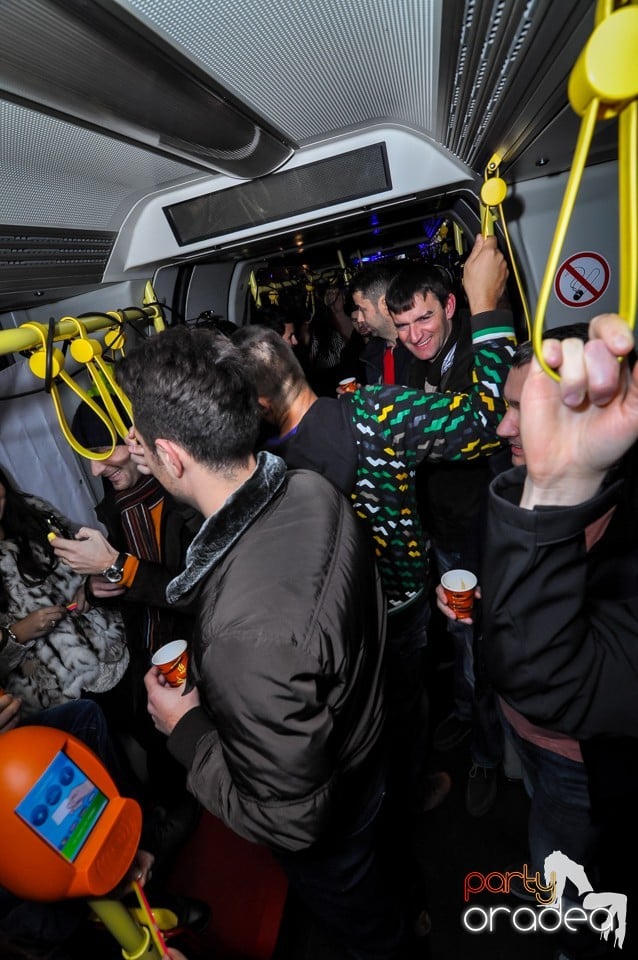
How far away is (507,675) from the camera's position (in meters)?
0.91

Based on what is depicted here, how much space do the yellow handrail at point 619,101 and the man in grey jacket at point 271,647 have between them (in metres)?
0.86

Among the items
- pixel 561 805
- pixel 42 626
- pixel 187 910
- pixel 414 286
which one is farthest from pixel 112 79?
pixel 187 910

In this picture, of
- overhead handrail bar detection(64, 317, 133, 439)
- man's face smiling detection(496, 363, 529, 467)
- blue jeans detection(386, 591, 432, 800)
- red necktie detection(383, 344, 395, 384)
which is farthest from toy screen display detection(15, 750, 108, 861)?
red necktie detection(383, 344, 395, 384)

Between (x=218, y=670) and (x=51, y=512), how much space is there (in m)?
1.94

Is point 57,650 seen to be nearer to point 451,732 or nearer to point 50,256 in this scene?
point 50,256

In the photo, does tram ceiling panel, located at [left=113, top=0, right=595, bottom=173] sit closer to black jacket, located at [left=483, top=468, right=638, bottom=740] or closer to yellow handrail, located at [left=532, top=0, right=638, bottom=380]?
yellow handrail, located at [left=532, top=0, right=638, bottom=380]

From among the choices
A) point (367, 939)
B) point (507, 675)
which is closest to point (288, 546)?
point (507, 675)

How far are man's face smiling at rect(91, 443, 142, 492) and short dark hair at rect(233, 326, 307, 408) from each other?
0.92 metres

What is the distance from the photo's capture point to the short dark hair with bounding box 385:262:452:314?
2635 mm

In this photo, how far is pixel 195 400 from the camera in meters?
1.27

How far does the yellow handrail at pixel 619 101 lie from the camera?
45cm

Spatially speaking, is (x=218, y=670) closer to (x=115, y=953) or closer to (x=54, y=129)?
(x=54, y=129)

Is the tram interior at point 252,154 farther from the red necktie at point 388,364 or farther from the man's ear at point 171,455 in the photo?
the red necktie at point 388,364

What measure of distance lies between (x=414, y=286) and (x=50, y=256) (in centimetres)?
181
